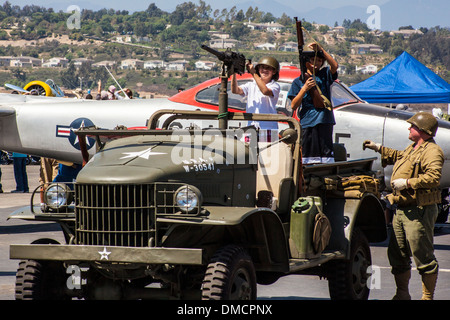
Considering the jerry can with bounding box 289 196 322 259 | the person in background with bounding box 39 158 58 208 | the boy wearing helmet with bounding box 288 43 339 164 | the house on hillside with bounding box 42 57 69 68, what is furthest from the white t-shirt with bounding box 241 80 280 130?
the house on hillside with bounding box 42 57 69 68

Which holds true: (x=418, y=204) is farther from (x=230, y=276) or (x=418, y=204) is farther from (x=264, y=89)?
(x=230, y=276)

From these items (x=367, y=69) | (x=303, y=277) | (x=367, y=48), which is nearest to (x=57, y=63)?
(x=367, y=69)

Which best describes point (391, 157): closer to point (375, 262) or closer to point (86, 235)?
point (375, 262)

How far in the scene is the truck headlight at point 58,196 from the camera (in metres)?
6.61

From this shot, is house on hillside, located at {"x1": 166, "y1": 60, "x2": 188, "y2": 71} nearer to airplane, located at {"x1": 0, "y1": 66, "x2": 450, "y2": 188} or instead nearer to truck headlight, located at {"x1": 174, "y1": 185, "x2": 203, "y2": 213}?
airplane, located at {"x1": 0, "y1": 66, "x2": 450, "y2": 188}

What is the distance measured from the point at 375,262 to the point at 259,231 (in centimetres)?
457

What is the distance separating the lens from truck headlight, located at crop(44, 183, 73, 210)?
21.7 ft

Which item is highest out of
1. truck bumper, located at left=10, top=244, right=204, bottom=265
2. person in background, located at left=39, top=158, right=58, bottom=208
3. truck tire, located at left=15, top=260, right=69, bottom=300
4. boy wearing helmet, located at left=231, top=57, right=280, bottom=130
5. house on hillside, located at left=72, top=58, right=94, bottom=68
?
boy wearing helmet, located at left=231, top=57, right=280, bottom=130

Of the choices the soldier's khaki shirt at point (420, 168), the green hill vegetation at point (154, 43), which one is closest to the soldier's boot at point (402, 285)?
the soldier's khaki shirt at point (420, 168)

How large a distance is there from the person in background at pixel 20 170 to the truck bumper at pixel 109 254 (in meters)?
14.9

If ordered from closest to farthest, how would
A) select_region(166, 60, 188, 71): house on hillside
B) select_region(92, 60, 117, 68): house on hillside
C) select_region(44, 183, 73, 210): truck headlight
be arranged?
select_region(44, 183, 73, 210): truck headlight, select_region(92, 60, 117, 68): house on hillside, select_region(166, 60, 188, 71): house on hillside

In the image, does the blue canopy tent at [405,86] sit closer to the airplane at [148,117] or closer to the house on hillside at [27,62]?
the airplane at [148,117]

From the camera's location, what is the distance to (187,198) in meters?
5.99
